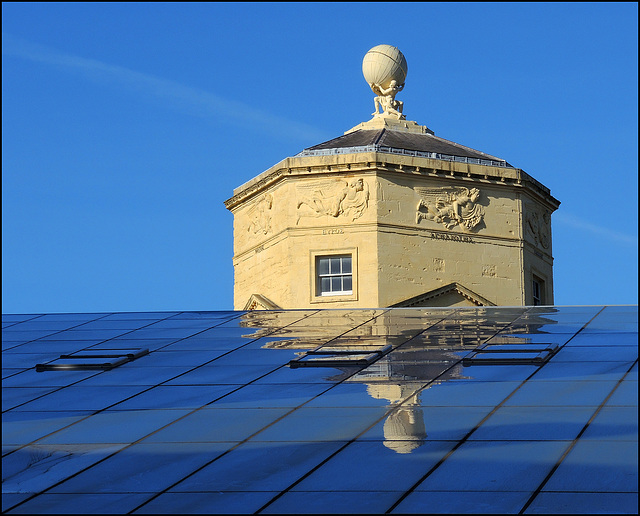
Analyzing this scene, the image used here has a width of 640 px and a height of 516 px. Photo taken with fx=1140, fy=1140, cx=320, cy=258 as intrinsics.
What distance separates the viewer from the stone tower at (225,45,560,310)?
38500mm

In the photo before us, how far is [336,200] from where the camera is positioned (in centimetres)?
3894

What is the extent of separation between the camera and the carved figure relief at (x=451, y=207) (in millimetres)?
39312

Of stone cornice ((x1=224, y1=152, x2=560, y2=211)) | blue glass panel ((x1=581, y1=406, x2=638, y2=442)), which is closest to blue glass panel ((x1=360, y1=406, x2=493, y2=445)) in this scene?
blue glass panel ((x1=581, y1=406, x2=638, y2=442))

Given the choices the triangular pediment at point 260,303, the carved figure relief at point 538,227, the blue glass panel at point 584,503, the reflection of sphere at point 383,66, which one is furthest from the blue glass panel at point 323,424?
the reflection of sphere at point 383,66

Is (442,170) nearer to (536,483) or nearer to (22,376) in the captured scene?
(22,376)

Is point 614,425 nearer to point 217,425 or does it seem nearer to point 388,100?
point 217,425

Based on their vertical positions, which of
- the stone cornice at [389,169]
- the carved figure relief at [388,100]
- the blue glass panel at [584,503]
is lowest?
the blue glass panel at [584,503]

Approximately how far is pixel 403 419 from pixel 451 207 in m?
26.6

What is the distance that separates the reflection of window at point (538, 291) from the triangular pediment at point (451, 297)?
2775 millimetres

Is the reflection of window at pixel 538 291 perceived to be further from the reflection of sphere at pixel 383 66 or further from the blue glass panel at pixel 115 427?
the blue glass panel at pixel 115 427

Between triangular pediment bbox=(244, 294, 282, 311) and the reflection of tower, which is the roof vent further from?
triangular pediment bbox=(244, 294, 282, 311)

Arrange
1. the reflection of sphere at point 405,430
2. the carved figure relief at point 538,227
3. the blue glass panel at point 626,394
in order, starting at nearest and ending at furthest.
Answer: the reflection of sphere at point 405,430
the blue glass panel at point 626,394
the carved figure relief at point 538,227

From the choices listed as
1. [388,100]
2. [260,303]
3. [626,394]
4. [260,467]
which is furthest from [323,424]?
[388,100]

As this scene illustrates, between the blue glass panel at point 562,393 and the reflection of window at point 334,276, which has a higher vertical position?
the reflection of window at point 334,276
